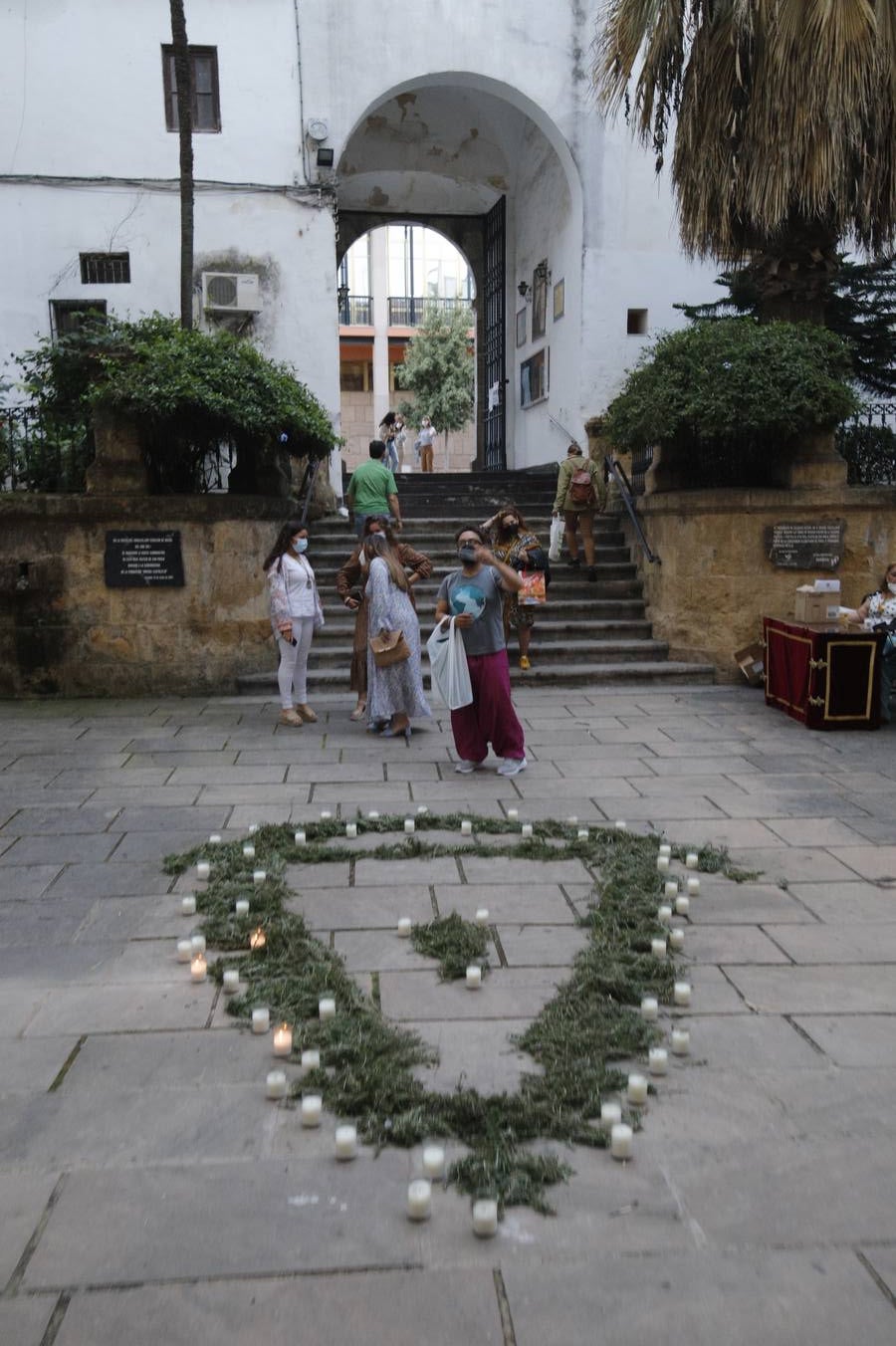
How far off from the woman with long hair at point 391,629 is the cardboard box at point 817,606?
368 centimetres

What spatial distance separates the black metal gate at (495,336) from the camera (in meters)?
18.9

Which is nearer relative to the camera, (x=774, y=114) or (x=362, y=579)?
(x=362, y=579)

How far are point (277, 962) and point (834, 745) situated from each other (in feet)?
17.6

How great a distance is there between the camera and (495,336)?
1969 centimetres

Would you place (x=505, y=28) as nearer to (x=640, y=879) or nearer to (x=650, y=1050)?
(x=640, y=879)

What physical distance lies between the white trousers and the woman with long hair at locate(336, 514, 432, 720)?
1.31 ft

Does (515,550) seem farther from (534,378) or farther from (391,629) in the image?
(534,378)

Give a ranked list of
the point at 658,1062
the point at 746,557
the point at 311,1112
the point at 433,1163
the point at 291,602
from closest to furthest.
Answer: the point at 433,1163 < the point at 311,1112 < the point at 658,1062 < the point at 291,602 < the point at 746,557

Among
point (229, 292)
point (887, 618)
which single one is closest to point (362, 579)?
point (887, 618)

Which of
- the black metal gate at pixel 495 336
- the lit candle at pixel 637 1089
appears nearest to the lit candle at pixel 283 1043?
the lit candle at pixel 637 1089

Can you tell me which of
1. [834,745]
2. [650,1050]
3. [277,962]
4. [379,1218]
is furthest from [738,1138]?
[834,745]

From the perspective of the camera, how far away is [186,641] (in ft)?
32.2

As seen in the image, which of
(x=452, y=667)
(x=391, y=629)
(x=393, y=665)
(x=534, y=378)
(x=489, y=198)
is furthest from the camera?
(x=489, y=198)

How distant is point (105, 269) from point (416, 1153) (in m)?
14.1
